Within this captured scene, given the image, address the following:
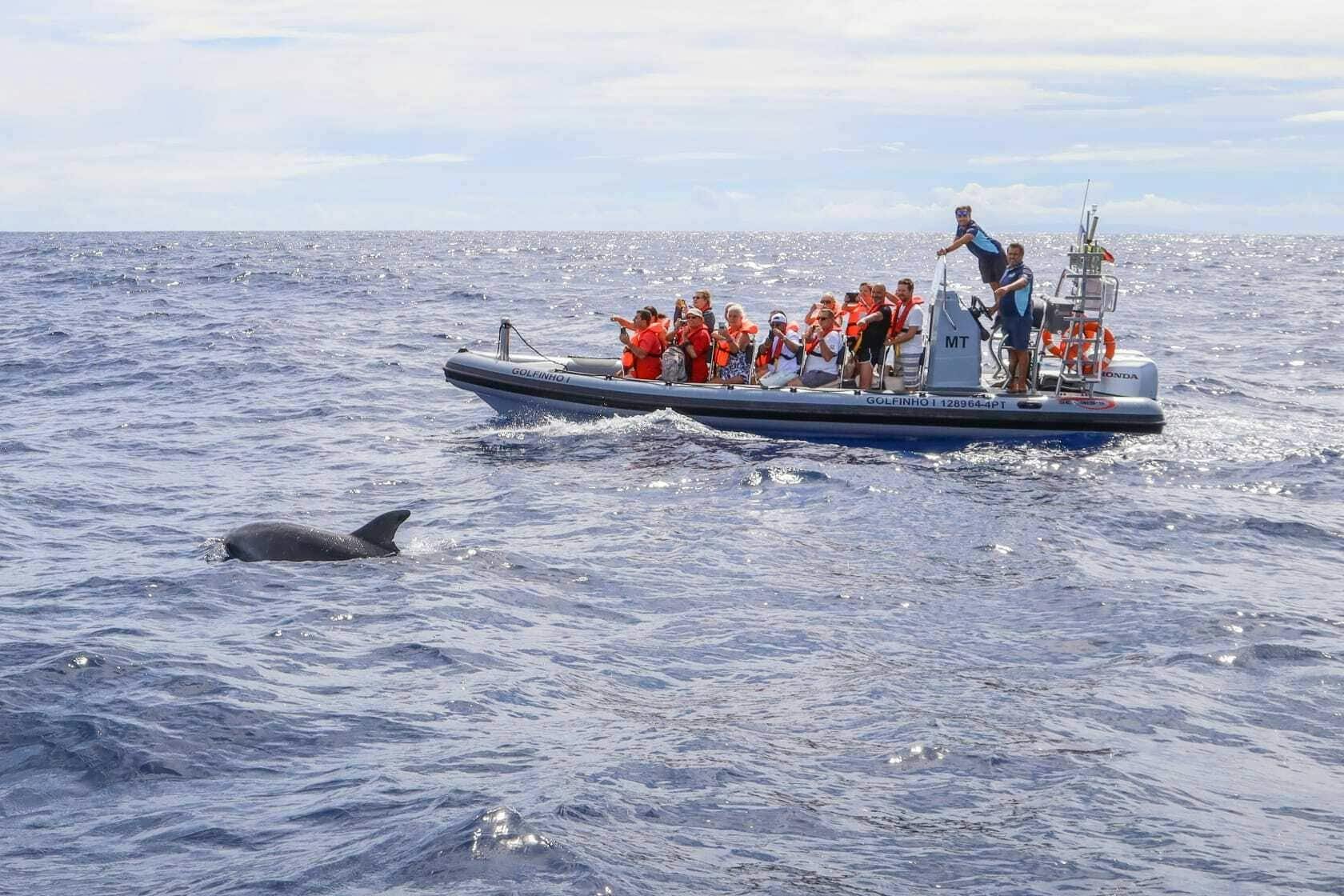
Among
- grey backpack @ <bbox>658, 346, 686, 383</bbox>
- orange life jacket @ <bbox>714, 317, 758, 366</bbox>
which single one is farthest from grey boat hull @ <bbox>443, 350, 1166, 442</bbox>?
orange life jacket @ <bbox>714, 317, 758, 366</bbox>

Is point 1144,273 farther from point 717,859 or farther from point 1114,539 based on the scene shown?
point 717,859

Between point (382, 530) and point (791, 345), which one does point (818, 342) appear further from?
point (382, 530)

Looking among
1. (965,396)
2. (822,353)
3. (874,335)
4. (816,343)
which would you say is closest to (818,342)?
(816,343)

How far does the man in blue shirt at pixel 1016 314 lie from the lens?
15.4m

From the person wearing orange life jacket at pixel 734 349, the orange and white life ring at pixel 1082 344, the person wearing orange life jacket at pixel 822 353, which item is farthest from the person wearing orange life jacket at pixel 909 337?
the person wearing orange life jacket at pixel 734 349

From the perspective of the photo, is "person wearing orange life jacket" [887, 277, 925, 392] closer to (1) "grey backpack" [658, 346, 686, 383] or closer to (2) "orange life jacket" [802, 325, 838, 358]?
(2) "orange life jacket" [802, 325, 838, 358]

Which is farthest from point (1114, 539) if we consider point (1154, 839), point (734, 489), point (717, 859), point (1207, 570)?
point (717, 859)

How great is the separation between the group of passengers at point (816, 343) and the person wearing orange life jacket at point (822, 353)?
0.03ft

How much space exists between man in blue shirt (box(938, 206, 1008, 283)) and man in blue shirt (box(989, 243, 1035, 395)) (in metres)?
0.15

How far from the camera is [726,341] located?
1705 cm

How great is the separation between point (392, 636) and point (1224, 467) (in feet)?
34.1

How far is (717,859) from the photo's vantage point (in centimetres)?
577

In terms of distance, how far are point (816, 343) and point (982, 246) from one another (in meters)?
2.44

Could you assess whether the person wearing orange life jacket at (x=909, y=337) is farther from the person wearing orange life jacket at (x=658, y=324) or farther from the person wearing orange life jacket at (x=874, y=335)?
the person wearing orange life jacket at (x=658, y=324)
